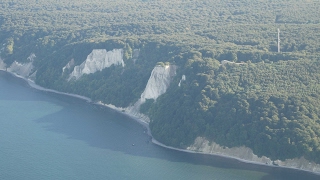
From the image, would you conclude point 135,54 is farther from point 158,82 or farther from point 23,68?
point 23,68

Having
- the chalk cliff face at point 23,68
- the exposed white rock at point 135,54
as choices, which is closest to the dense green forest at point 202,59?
the exposed white rock at point 135,54

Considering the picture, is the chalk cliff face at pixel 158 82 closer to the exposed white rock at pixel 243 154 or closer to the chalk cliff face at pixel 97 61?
the chalk cliff face at pixel 97 61

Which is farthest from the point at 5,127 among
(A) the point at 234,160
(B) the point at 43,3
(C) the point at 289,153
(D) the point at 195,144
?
(B) the point at 43,3

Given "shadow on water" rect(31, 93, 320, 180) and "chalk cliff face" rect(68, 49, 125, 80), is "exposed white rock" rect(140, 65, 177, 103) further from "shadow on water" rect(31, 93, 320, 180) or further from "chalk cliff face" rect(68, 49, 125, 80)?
"chalk cliff face" rect(68, 49, 125, 80)

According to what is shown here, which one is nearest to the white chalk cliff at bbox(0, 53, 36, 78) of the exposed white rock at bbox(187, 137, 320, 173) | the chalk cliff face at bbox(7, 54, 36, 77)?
the chalk cliff face at bbox(7, 54, 36, 77)

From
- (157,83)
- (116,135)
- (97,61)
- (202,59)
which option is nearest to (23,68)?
(97,61)
